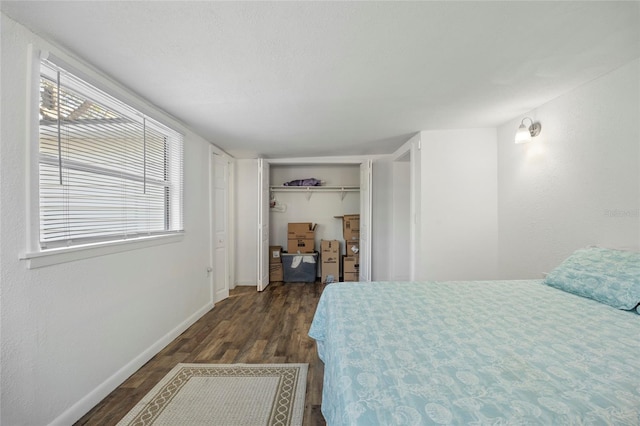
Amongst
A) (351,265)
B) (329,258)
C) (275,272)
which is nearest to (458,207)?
(351,265)

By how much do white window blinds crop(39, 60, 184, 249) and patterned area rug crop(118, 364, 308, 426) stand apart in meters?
1.16

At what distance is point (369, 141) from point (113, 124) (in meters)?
2.75

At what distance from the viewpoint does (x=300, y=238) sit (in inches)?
185

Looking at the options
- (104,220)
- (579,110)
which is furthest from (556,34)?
(104,220)

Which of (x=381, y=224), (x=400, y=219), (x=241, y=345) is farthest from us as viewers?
(x=381, y=224)

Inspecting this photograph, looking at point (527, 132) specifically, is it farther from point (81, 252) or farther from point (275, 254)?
point (275, 254)

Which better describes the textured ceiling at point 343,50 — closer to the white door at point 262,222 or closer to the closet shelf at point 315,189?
the white door at point 262,222

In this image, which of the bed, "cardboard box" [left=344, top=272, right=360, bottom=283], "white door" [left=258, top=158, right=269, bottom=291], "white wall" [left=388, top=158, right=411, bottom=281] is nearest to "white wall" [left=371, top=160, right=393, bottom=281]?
"white wall" [left=388, top=158, right=411, bottom=281]

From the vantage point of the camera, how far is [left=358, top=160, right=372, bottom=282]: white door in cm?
394

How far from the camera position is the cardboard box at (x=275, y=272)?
466 cm

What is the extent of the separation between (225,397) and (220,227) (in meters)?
2.40

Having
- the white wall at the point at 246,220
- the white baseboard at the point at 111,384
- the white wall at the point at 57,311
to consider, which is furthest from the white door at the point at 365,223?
the white wall at the point at 57,311

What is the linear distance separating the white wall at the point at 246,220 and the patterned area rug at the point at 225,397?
245cm

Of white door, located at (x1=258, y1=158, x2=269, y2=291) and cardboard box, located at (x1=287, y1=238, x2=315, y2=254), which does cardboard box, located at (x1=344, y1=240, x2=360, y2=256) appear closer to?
cardboard box, located at (x1=287, y1=238, x2=315, y2=254)
